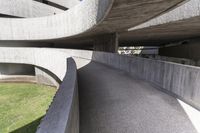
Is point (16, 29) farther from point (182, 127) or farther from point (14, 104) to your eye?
point (182, 127)

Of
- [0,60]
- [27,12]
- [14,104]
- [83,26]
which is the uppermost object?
[27,12]

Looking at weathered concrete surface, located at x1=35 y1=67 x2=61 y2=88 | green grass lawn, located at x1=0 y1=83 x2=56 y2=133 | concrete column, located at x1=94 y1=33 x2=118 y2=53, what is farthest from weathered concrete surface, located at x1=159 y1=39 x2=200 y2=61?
green grass lawn, located at x1=0 y1=83 x2=56 y2=133

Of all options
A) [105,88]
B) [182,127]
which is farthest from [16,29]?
[182,127]

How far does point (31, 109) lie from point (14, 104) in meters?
2.30

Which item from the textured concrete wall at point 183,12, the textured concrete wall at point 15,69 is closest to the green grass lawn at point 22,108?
the textured concrete wall at point 15,69

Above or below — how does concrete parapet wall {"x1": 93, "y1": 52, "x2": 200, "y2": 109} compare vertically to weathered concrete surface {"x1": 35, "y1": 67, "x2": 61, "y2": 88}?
above

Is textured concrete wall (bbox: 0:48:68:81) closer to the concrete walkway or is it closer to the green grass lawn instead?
the green grass lawn

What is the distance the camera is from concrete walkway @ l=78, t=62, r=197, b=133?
433 cm

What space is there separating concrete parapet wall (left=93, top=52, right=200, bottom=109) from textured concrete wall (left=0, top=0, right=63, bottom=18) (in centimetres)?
2325

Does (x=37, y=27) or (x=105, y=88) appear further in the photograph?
(x=37, y=27)

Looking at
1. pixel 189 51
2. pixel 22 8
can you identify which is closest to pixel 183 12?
pixel 189 51

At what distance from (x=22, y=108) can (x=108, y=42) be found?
10385 mm

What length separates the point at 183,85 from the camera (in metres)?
5.71

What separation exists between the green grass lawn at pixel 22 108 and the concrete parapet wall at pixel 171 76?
6.88m
